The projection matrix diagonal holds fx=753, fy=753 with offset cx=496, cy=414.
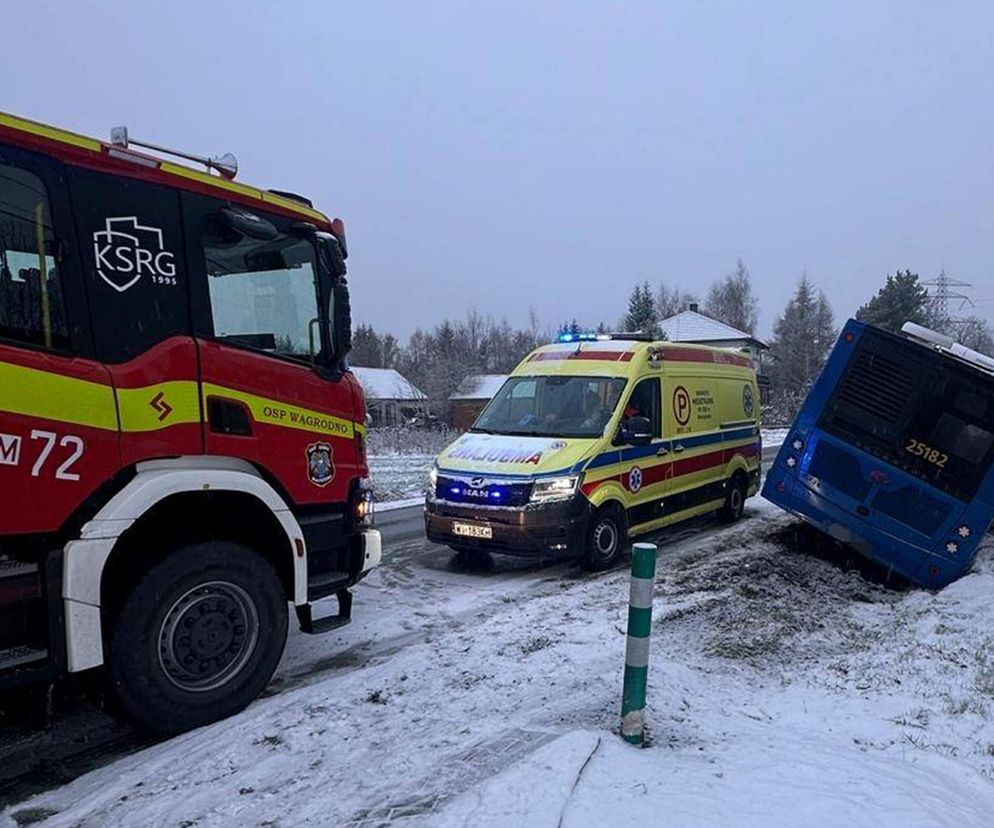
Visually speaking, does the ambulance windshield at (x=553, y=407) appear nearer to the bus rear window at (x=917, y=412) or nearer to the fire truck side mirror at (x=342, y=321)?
the bus rear window at (x=917, y=412)

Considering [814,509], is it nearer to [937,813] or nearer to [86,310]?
[937,813]

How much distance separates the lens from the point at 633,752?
3.60 metres

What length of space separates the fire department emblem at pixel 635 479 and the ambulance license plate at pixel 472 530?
71.6 inches

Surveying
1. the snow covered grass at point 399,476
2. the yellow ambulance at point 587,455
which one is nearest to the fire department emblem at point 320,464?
the yellow ambulance at point 587,455

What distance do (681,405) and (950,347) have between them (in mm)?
3035

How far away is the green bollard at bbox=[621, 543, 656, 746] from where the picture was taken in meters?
3.71

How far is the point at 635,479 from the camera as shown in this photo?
8664mm

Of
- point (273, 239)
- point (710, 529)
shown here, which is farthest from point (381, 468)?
point (273, 239)

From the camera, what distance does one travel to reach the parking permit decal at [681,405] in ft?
31.4

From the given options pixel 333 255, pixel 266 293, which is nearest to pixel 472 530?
pixel 333 255

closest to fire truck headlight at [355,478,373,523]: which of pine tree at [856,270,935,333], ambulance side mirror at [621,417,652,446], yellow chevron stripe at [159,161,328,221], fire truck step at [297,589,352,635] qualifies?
fire truck step at [297,589,352,635]

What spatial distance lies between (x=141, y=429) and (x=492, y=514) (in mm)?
4263

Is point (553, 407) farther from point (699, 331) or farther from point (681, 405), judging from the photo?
point (699, 331)

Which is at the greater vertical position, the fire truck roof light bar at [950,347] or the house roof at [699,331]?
the house roof at [699,331]
